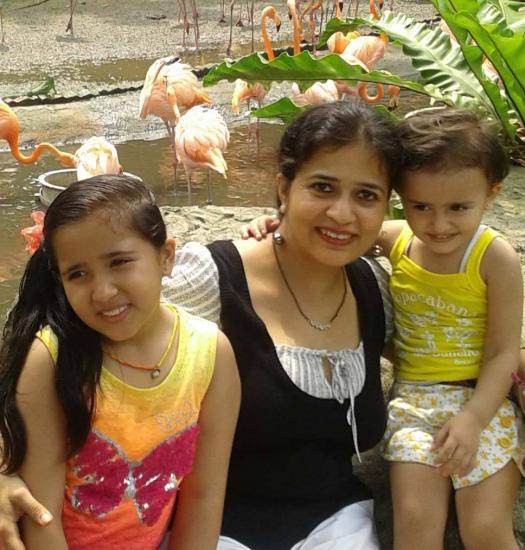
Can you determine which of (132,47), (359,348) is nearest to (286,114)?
(359,348)

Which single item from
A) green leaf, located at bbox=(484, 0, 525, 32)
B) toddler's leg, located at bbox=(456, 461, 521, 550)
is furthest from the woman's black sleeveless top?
green leaf, located at bbox=(484, 0, 525, 32)

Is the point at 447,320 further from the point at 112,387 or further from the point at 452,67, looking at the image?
the point at 452,67

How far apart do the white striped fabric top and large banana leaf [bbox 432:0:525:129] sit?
2.14 m

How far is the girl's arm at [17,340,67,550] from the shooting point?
1.37 m

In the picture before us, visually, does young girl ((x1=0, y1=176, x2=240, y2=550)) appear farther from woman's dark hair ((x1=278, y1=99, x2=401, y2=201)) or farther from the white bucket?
the white bucket

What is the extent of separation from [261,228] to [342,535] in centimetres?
61

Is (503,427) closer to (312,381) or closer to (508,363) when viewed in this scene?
(508,363)

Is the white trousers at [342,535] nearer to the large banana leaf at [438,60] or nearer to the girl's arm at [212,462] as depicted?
the girl's arm at [212,462]

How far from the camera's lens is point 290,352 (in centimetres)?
164

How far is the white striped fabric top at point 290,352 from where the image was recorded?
1632 mm

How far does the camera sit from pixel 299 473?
165 cm

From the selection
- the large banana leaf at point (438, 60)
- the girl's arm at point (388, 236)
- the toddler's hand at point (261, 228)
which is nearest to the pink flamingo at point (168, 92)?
the large banana leaf at point (438, 60)

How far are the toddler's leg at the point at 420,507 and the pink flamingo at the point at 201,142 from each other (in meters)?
2.98

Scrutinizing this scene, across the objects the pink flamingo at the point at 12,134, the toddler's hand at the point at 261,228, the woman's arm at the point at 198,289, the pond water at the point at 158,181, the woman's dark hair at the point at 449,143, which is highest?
the woman's dark hair at the point at 449,143
